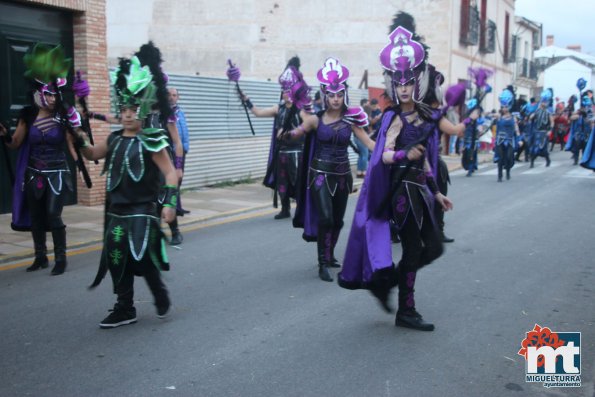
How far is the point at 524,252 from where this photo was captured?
823cm

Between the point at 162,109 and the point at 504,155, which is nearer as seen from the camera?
the point at 162,109

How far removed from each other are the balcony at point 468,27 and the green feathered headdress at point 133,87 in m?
23.5

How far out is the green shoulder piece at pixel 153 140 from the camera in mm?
4969

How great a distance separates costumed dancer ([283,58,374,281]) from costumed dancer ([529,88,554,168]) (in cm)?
1545

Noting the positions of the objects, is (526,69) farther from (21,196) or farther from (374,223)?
(374,223)

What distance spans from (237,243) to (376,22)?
718 inches

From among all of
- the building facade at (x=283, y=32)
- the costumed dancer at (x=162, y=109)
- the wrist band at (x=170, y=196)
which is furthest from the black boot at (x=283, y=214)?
the building facade at (x=283, y=32)

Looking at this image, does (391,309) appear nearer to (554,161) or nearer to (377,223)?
(377,223)

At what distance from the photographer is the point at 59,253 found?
275 inches

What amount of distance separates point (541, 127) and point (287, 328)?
60.4 feet

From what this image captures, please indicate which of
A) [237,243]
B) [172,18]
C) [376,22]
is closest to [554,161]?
[376,22]

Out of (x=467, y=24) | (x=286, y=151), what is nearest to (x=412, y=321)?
(x=286, y=151)

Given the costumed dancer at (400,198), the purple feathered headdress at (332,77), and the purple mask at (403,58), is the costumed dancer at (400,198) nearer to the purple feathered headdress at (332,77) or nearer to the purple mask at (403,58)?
the purple mask at (403,58)

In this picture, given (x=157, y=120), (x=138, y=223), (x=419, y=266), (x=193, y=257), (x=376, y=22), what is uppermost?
(x=376, y=22)
